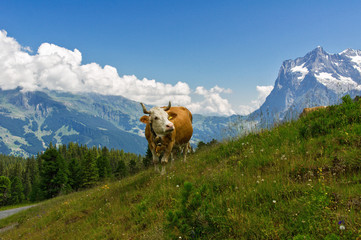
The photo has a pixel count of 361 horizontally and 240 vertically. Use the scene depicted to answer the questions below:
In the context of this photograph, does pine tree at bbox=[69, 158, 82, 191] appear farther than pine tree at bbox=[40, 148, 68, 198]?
Yes

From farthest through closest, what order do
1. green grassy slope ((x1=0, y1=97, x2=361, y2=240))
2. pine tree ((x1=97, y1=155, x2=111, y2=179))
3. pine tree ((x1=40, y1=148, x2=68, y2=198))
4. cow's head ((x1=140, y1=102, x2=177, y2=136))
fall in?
pine tree ((x1=97, y1=155, x2=111, y2=179)) → pine tree ((x1=40, y1=148, x2=68, y2=198)) → cow's head ((x1=140, y1=102, x2=177, y2=136)) → green grassy slope ((x1=0, y1=97, x2=361, y2=240))

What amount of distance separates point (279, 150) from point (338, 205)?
8.89 feet

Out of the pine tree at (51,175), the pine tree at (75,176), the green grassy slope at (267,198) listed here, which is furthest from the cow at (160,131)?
the pine tree at (75,176)

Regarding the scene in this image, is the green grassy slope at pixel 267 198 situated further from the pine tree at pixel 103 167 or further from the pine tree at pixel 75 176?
the pine tree at pixel 103 167

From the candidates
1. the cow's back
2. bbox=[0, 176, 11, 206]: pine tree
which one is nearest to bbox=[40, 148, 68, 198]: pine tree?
bbox=[0, 176, 11, 206]: pine tree

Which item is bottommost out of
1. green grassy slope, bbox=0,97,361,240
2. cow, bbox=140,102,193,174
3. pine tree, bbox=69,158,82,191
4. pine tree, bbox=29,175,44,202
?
pine tree, bbox=29,175,44,202

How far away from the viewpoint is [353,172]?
379 centimetres

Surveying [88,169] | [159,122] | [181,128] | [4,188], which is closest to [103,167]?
[88,169]

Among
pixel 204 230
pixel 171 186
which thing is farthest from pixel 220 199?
pixel 171 186

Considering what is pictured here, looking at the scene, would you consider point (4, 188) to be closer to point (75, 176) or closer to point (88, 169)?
point (75, 176)

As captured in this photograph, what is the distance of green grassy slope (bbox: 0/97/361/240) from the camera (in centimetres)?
279

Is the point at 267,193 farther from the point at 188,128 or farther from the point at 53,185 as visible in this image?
the point at 53,185

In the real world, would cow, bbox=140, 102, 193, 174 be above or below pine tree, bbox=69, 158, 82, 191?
above

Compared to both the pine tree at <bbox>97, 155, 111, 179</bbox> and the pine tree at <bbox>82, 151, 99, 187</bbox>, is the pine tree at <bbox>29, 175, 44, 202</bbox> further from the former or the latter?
the pine tree at <bbox>97, 155, 111, 179</bbox>
